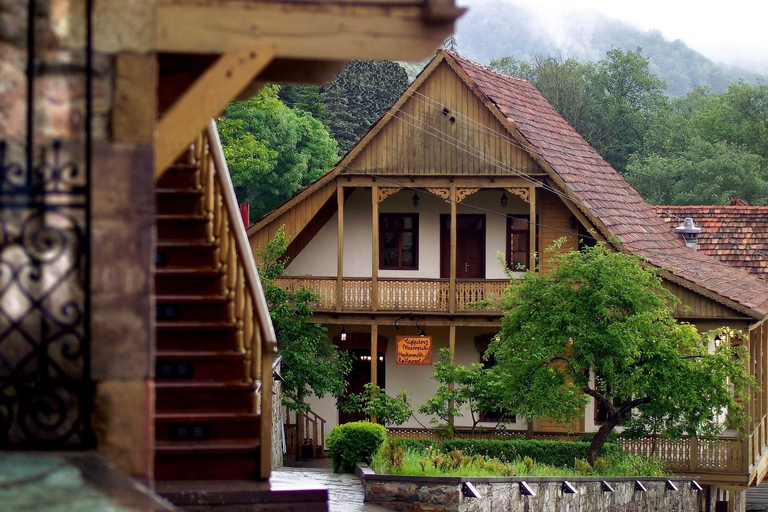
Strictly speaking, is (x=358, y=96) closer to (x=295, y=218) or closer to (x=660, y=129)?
(x=660, y=129)

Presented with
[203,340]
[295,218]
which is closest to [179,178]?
[203,340]

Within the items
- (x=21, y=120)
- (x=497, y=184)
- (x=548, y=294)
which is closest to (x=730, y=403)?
(x=548, y=294)

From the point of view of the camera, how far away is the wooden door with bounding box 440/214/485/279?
27.3 meters

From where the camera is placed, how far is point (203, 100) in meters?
5.31

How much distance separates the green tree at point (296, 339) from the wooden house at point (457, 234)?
1.81 feet

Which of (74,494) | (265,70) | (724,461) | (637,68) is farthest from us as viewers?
(637,68)

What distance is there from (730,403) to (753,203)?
32.5 metres

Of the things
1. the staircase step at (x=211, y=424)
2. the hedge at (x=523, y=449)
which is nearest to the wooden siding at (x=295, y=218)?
the hedge at (x=523, y=449)

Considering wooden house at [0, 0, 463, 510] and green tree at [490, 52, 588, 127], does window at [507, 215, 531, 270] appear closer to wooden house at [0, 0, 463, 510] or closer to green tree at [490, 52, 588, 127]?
wooden house at [0, 0, 463, 510]

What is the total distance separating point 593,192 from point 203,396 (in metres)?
19.3

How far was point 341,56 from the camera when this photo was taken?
5.50m

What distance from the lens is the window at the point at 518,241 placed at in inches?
1059

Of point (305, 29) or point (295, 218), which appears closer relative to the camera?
point (305, 29)

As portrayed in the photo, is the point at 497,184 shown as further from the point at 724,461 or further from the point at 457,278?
the point at 724,461
